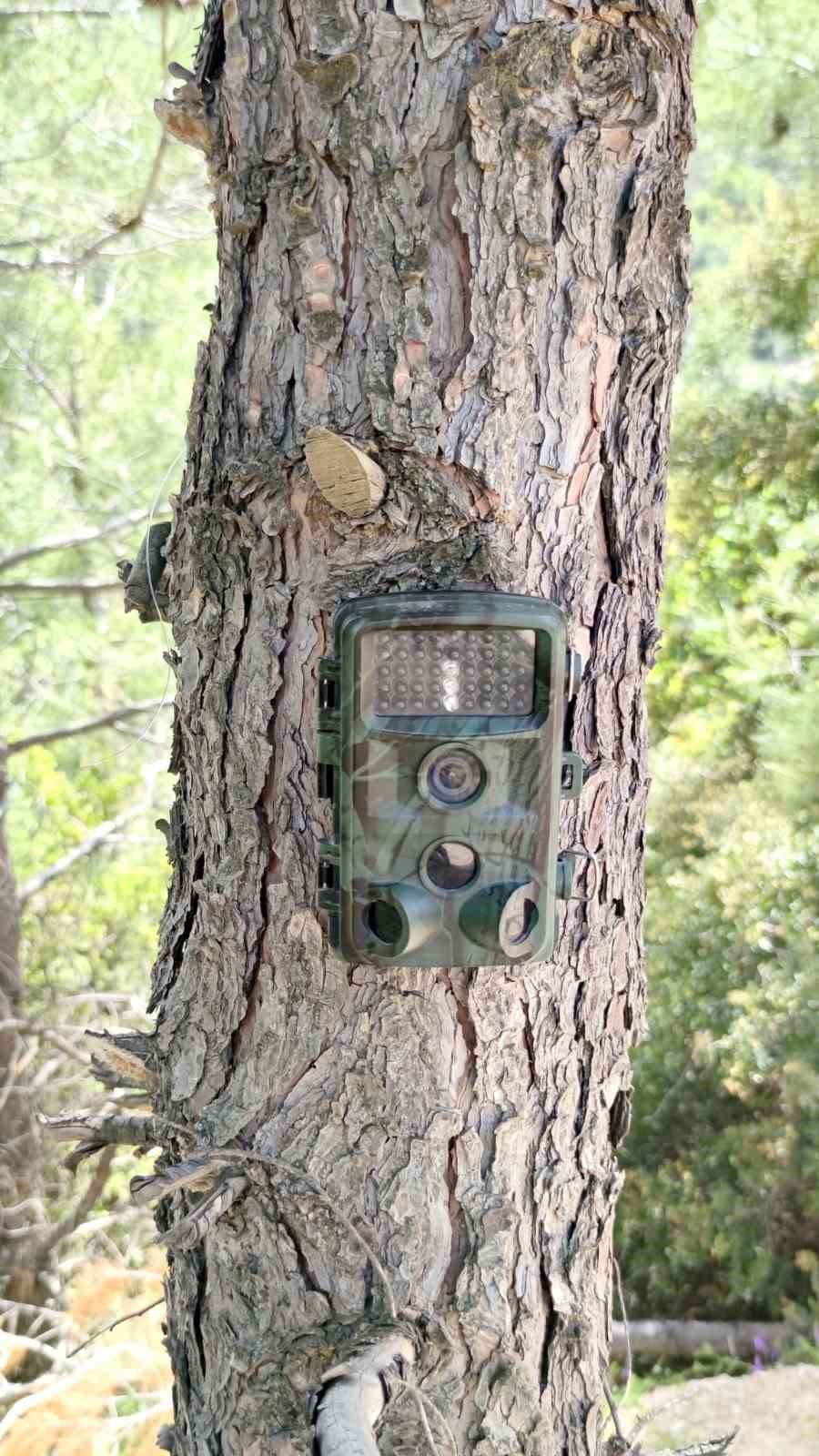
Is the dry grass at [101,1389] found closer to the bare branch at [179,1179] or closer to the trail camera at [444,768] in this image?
the bare branch at [179,1179]

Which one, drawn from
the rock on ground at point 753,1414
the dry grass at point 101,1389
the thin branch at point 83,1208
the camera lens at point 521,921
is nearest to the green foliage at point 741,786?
the rock on ground at point 753,1414

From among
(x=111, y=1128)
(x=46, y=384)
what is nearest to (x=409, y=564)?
(x=111, y=1128)

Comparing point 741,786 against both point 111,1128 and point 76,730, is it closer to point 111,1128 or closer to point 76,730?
point 76,730

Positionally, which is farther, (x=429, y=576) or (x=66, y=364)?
(x=66, y=364)

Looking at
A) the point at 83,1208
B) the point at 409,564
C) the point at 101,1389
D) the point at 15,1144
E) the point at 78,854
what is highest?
the point at 409,564

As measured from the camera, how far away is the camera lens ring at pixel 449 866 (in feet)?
3.35

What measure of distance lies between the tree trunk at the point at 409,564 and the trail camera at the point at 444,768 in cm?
7

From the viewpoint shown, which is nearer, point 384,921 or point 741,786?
point 384,921

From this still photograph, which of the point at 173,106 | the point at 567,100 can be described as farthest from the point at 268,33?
the point at 567,100

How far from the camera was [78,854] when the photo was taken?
4.65m

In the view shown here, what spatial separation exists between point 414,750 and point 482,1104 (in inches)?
13.4

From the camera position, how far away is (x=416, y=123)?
3.49ft

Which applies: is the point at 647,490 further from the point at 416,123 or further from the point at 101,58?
→ the point at 101,58

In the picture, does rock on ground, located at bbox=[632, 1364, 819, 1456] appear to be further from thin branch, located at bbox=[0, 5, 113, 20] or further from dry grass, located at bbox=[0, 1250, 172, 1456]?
thin branch, located at bbox=[0, 5, 113, 20]
